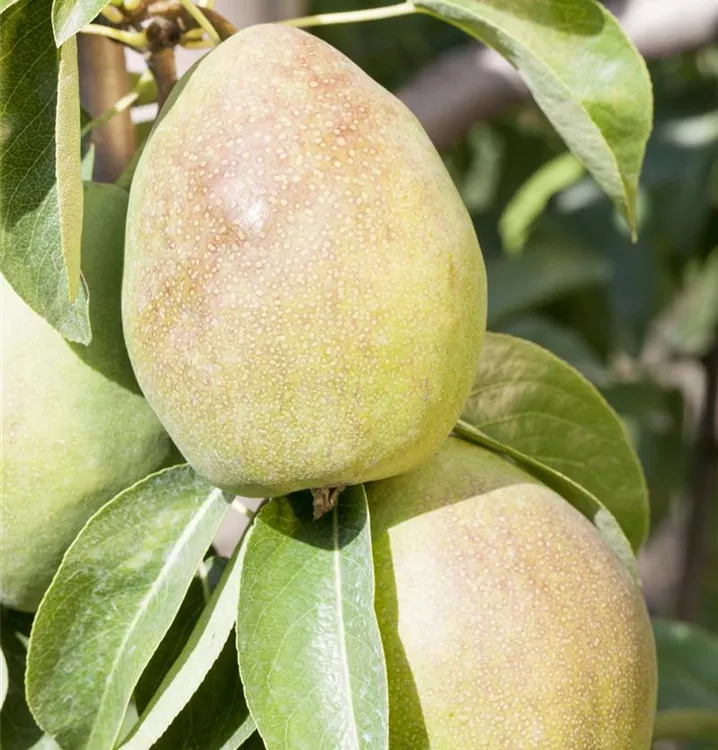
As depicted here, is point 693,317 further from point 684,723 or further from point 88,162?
point 88,162

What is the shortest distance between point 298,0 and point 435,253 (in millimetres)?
873

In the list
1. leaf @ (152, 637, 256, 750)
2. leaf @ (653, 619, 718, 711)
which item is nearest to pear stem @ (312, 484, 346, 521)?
leaf @ (152, 637, 256, 750)

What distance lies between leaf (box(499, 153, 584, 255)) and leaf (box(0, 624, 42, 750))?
4.42 ft

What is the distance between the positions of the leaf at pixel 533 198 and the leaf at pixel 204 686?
1.40 m

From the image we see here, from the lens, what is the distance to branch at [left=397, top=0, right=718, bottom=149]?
4.75ft

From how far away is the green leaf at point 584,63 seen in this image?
2.71 ft

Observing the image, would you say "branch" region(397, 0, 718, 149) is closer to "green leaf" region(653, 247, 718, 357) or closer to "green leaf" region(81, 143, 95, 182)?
"green leaf" region(81, 143, 95, 182)

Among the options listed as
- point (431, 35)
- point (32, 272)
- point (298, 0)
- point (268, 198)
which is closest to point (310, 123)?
point (268, 198)

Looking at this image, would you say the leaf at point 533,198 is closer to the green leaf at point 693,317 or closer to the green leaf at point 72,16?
the green leaf at point 693,317

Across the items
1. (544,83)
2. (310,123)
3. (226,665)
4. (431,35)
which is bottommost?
(431,35)

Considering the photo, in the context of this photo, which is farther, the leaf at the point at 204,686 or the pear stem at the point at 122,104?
the pear stem at the point at 122,104

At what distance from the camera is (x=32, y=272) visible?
0.72 m

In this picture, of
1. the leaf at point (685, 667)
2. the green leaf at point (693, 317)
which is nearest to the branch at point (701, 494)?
the green leaf at point (693, 317)

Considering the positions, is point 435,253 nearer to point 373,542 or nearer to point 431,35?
point 373,542
